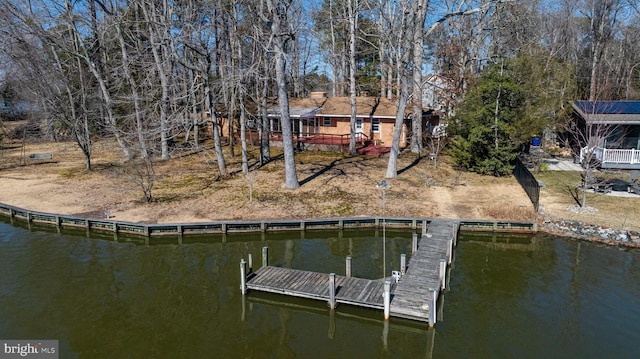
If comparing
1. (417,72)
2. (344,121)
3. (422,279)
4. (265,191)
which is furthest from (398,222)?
(344,121)

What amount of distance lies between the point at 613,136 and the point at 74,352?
2975cm

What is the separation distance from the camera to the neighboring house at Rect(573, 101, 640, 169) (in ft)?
74.9

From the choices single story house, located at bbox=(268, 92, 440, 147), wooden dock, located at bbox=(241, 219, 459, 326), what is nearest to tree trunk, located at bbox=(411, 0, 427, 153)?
single story house, located at bbox=(268, 92, 440, 147)

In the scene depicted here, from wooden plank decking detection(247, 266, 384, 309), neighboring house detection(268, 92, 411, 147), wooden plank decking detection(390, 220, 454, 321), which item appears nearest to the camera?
wooden plank decking detection(390, 220, 454, 321)

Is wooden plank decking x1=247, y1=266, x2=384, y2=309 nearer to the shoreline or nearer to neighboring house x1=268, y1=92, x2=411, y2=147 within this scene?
the shoreline

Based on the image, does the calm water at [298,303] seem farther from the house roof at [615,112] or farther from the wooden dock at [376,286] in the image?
the house roof at [615,112]

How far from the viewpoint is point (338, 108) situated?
116 feet

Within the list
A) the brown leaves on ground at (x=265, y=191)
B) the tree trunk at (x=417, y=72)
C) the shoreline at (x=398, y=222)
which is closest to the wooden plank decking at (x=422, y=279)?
the shoreline at (x=398, y=222)

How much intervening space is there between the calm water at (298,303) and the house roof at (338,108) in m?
18.1

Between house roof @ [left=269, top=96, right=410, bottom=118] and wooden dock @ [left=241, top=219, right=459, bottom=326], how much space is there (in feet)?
67.8

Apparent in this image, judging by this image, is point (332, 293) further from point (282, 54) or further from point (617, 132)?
point (617, 132)

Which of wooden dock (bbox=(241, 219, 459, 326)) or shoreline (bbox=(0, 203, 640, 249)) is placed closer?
wooden dock (bbox=(241, 219, 459, 326))

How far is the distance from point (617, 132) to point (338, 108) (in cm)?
1960

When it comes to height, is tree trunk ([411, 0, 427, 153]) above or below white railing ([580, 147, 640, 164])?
above
